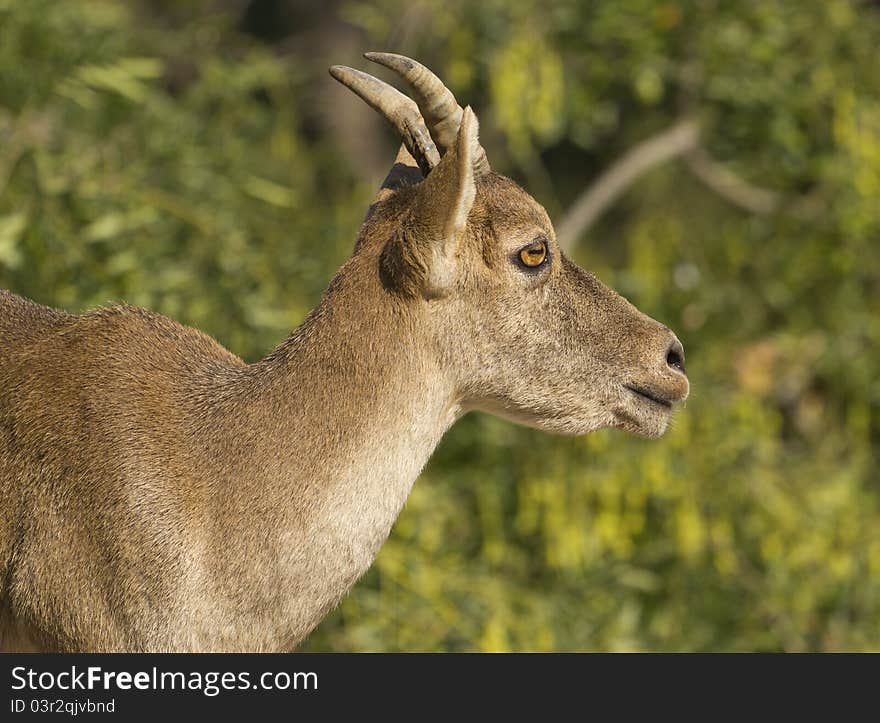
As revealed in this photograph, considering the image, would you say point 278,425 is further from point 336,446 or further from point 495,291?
point 495,291

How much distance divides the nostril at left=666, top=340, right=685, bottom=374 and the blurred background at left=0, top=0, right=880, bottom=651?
2585 millimetres

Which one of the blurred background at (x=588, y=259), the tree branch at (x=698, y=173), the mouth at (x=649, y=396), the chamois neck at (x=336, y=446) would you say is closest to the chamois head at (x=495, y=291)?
the mouth at (x=649, y=396)

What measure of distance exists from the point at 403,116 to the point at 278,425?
3.67ft

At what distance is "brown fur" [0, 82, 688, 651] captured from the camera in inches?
192

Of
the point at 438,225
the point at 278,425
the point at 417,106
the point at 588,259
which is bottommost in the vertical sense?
the point at 278,425

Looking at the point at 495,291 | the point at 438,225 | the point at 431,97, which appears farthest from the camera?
the point at 495,291

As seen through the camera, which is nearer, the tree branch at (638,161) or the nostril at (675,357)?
the nostril at (675,357)

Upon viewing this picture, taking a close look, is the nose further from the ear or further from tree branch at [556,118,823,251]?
tree branch at [556,118,823,251]

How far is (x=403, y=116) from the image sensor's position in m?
5.21

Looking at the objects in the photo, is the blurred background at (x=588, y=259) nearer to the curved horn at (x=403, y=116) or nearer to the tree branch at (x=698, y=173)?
the tree branch at (x=698, y=173)

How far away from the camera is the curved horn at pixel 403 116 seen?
518 centimetres

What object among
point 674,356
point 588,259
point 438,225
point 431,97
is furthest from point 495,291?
point 588,259

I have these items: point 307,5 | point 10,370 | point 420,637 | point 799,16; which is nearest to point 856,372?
point 799,16

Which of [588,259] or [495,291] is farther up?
[495,291]
